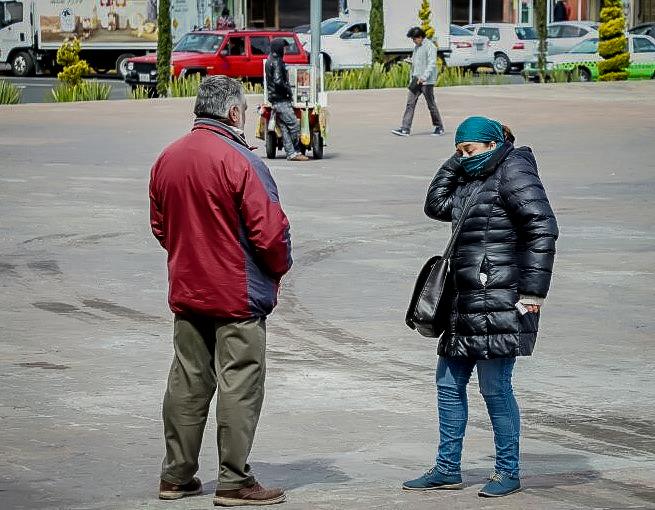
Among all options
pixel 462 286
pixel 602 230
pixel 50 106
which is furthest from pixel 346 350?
pixel 50 106

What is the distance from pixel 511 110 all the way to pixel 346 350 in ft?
65.4

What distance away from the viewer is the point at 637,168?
19781 millimetres

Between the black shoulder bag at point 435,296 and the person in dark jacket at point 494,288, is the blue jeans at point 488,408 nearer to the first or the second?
the person in dark jacket at point 494,288

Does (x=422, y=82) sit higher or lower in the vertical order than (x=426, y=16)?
lower

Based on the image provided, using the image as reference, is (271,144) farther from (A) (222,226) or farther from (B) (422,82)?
(A) (222,226)

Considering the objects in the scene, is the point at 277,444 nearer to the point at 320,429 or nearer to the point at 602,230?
the point at 320,429

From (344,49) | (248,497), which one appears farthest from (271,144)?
(344,49)

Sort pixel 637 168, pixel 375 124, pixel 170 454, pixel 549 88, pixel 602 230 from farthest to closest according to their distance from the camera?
pixel 549 88
pixel 375 124
pixel 637 168
pixel 602 230
pixel 170 454

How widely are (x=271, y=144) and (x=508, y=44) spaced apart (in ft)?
89.2

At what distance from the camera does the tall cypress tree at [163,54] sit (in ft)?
117

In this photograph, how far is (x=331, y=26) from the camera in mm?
46625

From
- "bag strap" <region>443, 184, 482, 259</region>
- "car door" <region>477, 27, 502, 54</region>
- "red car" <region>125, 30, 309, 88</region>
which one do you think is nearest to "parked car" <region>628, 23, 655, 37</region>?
"car door" <region>477, 27, 502, 54</region>

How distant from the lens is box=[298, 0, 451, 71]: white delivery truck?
45469mm

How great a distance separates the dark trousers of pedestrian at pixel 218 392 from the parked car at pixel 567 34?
132ft
